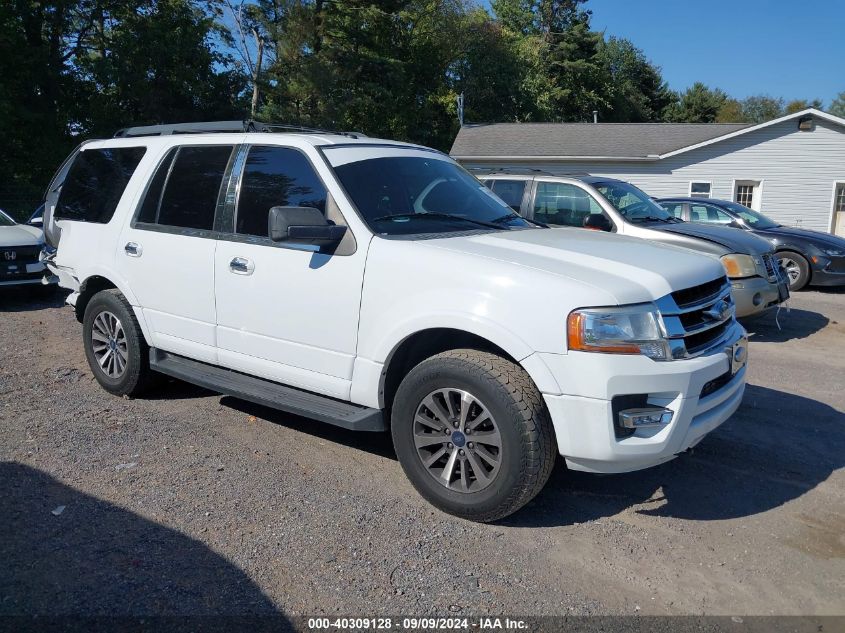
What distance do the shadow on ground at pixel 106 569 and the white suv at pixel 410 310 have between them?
3.59 ft

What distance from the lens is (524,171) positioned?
9250 millimetres

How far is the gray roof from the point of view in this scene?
25.7m

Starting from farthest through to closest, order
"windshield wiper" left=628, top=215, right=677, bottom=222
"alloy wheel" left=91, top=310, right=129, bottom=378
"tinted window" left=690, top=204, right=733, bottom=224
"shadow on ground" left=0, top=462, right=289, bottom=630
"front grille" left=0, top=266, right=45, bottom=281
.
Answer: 1. "tinted window" left=690, top=204, right=733, bottom=224
2. "front grille" left=0, top=266, right=45, bottom=281
3. "windshield wiper" left=628, top=215, right=677, bottom=222
4. "alloy wheel" left=91, top=310, right=129, bottom=378
5. "shadow on ground" left=0, top=462, right=289, bottom=630

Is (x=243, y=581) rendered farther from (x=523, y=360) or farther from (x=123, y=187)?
(x=123, y=187)

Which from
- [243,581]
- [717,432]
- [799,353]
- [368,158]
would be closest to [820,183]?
[799,353]

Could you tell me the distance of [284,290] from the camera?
4.38 meters

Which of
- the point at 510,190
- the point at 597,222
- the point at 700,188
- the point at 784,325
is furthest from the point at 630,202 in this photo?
the point at 700,188

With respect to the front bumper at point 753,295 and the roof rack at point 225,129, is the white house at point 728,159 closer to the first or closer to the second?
the front bumper at point 753,295

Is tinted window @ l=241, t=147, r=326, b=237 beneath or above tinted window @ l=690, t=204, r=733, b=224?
above

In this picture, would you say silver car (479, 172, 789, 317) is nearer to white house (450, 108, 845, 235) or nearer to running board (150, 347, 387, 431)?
running board (150, 347, 387, 431)

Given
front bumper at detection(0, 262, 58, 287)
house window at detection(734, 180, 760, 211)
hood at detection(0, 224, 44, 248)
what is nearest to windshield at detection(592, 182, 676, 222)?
front bumper at detection(0, 262, 58, 287)

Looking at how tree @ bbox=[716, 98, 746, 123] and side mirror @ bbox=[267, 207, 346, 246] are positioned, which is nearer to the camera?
side mirror @ bbox=[267, 207, 346, 246]

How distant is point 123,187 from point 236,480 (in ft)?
8.96

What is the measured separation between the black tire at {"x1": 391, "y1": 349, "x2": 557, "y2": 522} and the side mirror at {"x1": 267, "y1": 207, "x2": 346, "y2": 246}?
36.7 inches
